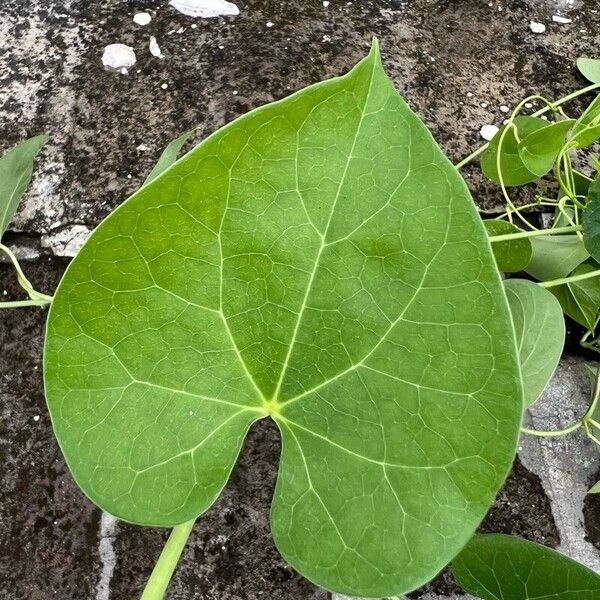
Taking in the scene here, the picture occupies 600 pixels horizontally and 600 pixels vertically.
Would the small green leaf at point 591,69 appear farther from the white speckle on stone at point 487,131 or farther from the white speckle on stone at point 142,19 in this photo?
the white speckle on stone at point 142,19

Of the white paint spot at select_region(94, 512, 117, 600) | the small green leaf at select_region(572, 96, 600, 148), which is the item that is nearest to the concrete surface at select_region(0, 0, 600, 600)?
the white paint spot at select_region(94, 512, 117, 600)

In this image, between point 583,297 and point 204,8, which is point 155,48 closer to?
point 204,8

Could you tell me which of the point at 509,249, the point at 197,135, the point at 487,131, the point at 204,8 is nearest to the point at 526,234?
the point at 509,249

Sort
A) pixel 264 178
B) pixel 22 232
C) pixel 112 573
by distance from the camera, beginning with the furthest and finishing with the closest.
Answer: pixel 22 232, pixel 112 573, pixel 264 178

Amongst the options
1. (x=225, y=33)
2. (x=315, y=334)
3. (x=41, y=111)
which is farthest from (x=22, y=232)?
(x=315, y=334)

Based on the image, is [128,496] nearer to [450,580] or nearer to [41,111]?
[450,580]
